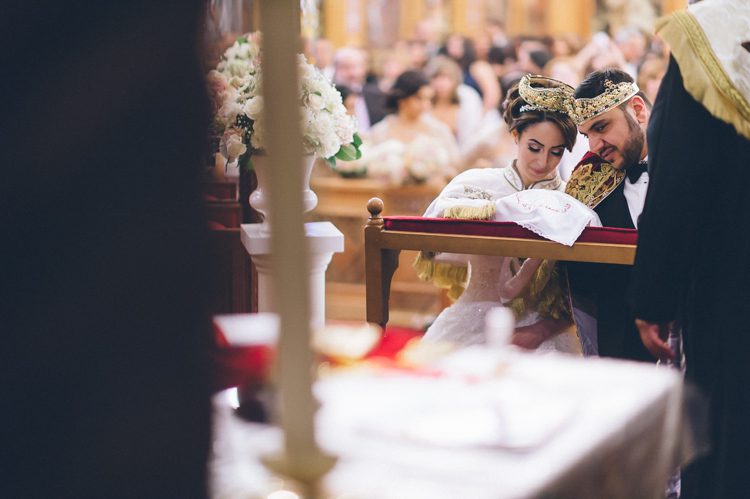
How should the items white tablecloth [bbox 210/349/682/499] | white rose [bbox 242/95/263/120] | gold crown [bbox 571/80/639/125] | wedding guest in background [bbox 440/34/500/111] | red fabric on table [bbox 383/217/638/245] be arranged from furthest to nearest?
wedding guest in background [bbox 440/34/500/111] → white rose [bbox 242/95/263/120] → gold crown [bbox 571/80/639/125] → red fabric on table [bbox 383/217/638/245] → white tablecloth [bbox 210/349/682/499]

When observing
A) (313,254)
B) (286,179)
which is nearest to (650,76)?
(313,254)

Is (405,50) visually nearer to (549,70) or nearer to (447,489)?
(549,70)

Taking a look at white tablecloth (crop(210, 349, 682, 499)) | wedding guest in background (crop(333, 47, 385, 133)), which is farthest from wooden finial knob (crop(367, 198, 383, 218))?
wedding guest in background (crop(333, 47, 385, 133))

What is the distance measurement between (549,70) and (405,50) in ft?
11.0

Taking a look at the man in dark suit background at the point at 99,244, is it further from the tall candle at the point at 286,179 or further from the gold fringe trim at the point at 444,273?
the gold fringe trim at the point at 444,273

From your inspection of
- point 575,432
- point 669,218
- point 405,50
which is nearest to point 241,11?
point 669,218

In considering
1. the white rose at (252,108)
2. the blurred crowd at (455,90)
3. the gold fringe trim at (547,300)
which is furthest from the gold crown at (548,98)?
the blurred crowd at (455,90)

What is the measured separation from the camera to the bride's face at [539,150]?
3.28m

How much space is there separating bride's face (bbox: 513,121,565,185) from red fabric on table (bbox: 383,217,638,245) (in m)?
0.27

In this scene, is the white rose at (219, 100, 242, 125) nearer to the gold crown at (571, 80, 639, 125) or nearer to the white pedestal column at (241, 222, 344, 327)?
the white pedestal column at (241, 222, 344, 327)

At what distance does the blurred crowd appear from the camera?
6.35 meters

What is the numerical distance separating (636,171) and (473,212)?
1.81ft

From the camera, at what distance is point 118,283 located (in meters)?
0.64

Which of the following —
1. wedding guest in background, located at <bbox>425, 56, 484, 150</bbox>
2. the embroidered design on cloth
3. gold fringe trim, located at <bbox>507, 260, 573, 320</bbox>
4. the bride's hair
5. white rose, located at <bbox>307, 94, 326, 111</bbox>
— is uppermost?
wedding guest in background, located at <bbox>425, 56, 484, 150</bbox>
